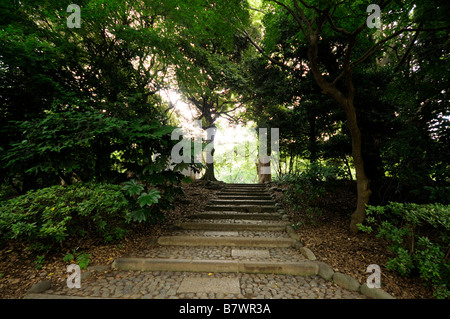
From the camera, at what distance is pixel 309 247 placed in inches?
140

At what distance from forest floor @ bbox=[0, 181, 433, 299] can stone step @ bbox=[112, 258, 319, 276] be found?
14.3 inches

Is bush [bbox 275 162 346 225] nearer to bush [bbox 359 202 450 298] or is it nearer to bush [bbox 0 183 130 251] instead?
bush [bbox 359 202 450 298]

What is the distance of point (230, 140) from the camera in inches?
680

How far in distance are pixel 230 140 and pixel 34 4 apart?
47.0 ft

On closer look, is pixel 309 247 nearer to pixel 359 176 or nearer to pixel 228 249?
pixel 228 249

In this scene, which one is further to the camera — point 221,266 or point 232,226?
point 232,226

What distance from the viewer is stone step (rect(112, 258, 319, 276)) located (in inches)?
114

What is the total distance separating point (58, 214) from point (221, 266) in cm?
283

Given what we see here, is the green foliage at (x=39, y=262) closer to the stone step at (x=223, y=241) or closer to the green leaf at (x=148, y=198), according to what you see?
the green leaf at (x=148, y=198)

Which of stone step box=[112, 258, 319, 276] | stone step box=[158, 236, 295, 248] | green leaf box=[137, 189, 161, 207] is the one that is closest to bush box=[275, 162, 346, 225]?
stone step box=[158, 236, 295, 248]

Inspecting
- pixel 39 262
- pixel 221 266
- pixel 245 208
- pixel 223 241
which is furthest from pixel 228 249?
pixel 39 262

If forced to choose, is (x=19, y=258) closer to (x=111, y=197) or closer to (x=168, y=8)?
(x=111, y=197)

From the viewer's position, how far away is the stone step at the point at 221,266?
→ 2.90 meters
